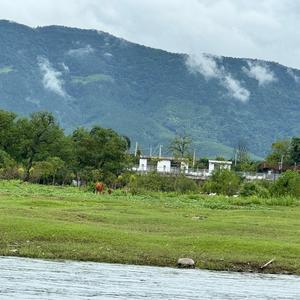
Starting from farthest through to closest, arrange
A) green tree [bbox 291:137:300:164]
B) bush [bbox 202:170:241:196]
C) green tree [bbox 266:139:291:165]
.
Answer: green tree [bbox 266:139:291:165] < green tree [bbox 291:137:300:164] < bush [bbox 202:170:241:196]

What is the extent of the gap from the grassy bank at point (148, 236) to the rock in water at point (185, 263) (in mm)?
366

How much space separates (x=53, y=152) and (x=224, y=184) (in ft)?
112

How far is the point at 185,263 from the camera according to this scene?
97.9ft

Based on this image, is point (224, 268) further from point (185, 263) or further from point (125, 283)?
point (125, 283)

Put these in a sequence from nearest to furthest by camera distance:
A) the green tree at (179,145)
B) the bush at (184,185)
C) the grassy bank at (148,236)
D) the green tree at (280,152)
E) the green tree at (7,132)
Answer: the grassy bank at (148,236) < the bush at (184,185) < the green tree at (179,145) < the green tree at (7,132) < the green tree at (280,152)

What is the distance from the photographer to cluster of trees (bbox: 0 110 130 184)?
382ft

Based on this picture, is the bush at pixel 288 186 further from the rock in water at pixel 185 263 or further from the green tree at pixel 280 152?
the green tree at pixel 280 152

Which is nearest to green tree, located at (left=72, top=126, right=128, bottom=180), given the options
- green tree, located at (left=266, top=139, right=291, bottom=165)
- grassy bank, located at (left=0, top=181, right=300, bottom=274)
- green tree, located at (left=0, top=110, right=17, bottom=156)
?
green tree, located at (left=0, top=110, right=17, bottom=156)

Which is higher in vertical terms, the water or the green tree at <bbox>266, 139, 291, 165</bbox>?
the green tree at <bbox>266, 139, 291, 165</bbox>

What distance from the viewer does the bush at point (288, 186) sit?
86.8 metres

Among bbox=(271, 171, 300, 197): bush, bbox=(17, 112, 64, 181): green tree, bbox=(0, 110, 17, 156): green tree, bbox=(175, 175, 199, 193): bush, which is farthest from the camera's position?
bbox=(17, 112, 64, 181): green tree

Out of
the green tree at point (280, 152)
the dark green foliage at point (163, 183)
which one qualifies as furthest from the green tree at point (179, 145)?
the green tree at point (280, 152)

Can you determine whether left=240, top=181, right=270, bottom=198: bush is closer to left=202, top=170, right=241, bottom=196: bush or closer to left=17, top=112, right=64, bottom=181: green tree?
left=202, top=170, right=241, bottom=196: bush

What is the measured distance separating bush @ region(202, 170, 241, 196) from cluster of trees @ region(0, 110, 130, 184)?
16.0 m
